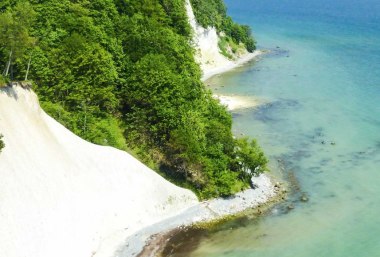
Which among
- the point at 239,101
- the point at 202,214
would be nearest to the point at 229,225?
the point at 202,214

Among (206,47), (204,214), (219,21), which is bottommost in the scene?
(204,214)

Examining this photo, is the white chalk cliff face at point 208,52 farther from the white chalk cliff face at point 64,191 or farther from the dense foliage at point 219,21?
the white chalk cliff face at point 64,191

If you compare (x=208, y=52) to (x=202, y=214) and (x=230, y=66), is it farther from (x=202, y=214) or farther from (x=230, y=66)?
(x=202, y=214)

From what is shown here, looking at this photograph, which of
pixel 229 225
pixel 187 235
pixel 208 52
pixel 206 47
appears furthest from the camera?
pixel 208 52

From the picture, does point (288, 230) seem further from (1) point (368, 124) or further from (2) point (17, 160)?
(1) point (368, 124)

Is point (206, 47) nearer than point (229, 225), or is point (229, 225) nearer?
point (229, 225)

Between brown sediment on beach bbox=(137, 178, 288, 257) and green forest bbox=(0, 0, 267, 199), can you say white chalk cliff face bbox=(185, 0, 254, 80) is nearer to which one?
green forest bbox=(0, 0, 267, 199)
